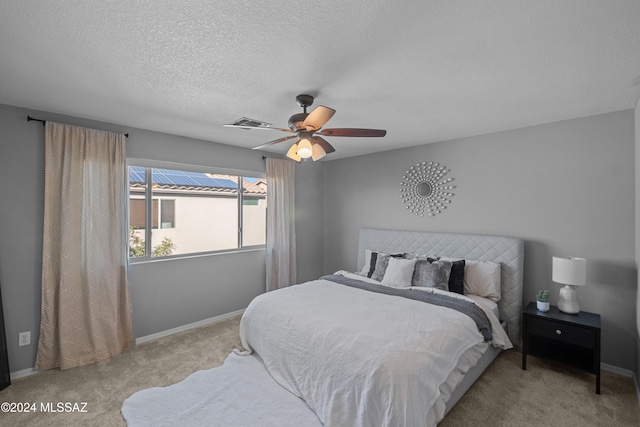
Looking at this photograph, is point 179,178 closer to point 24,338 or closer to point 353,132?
point 24,338

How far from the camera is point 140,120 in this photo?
3.01m

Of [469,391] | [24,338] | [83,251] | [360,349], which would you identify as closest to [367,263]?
[469,391]

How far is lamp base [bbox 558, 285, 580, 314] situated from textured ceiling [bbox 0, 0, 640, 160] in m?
1.68

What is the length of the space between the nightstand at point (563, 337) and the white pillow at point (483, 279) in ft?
1.13

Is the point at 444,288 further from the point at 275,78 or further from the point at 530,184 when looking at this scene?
the point at 275,78

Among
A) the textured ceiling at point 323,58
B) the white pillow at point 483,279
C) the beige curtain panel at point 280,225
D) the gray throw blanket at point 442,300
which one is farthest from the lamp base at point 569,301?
the beige curtain panel at point 280,225

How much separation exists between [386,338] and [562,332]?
1.77 m

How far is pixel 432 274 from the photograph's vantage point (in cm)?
323

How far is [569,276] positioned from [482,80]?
1.94 metres

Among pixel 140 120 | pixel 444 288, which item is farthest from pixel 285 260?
pixel 140 120

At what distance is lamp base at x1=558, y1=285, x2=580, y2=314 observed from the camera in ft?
8.82

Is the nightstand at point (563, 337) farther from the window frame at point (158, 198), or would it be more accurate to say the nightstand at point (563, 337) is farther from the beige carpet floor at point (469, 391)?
the window frame at point (158, 198)

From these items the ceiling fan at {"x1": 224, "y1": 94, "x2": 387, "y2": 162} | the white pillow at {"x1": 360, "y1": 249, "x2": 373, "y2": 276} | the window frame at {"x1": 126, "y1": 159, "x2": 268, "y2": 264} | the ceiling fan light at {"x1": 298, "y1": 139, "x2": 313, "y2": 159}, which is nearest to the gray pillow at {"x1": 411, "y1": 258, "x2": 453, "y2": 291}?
the white pillow at {"x1": 360, "y1": 249, "x2": 373, "y2": 276}

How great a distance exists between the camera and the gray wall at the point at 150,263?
260 cm
